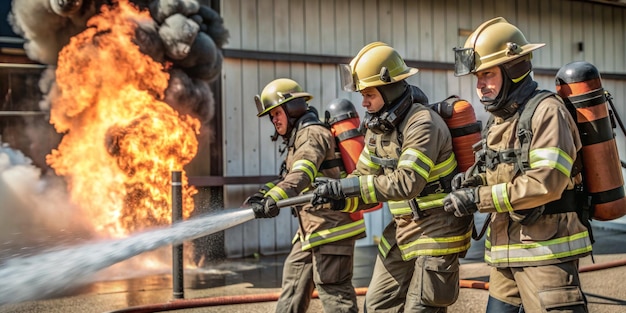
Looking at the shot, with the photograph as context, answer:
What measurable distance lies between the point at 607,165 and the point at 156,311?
12.3 feet

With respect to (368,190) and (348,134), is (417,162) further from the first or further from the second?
(348,134)

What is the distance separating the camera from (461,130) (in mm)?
4090

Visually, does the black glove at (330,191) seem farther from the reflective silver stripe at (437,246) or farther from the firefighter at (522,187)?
the firefighter at (522,187)

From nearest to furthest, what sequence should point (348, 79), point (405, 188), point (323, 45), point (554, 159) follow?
1. point (554, 159)
2. point (405, 188)
3. point (348, 79)
4. point (323, 45)

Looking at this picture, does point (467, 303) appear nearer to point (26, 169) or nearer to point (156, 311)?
point (156, 311)

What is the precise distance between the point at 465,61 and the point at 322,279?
181cm

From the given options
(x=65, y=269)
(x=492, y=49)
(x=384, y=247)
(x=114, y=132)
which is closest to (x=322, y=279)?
(x=384, y=247)

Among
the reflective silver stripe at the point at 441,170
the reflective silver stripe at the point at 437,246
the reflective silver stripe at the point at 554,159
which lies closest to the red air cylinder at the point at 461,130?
the reflective silver stripe at the point at 441,170

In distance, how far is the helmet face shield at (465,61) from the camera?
11.6 feet

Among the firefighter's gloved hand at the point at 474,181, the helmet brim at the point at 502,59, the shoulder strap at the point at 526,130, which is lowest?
the firefighter's gloved hand at the point at 474,181

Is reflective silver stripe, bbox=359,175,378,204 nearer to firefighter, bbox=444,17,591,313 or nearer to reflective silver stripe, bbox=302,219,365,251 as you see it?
firefighter, bbox=444,17,591,313

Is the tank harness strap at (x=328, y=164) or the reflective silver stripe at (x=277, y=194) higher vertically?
the tank harness strap at (x=328, y=164)

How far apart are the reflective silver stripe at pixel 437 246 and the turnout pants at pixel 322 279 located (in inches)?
28.2

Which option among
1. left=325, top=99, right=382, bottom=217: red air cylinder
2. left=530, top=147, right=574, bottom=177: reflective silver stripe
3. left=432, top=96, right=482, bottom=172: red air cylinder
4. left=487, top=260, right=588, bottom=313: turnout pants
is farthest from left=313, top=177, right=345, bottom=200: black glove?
left=530, top=147, right=574, bottom=177: reflective silver stripe
